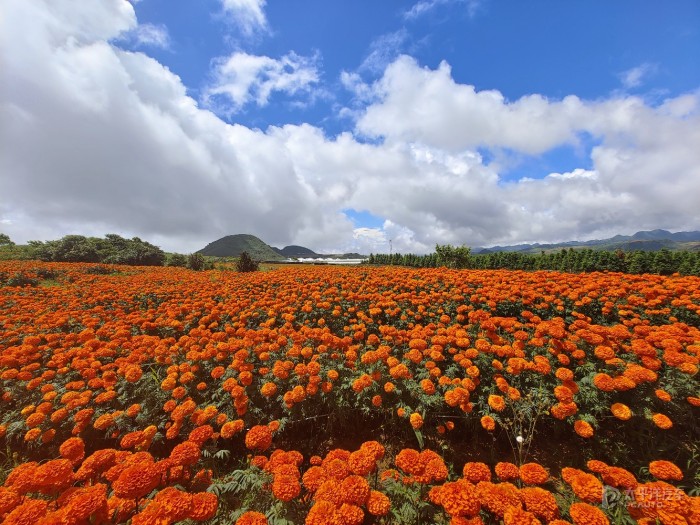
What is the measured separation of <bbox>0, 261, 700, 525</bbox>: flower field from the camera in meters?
2.21

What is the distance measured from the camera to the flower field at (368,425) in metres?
2.21

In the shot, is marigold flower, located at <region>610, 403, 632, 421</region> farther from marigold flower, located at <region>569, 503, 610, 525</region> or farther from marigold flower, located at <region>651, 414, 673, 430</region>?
marigold flower, located at <region>569, 503, 610, 525</region>

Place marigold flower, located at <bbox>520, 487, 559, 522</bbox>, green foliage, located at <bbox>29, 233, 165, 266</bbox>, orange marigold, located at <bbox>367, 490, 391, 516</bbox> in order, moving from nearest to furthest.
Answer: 1. marigold flower, located at <bbox>520, 487, 559, 522</bbox>
2. orange marigold, located at <bbox>367, 490, 391, 516</bbox>
3. green foliage, located at <bbox>29, 233, 165, 266</bbox>

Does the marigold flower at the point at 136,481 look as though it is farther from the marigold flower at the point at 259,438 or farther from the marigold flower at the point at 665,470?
the marigold flower at the point at 665,470

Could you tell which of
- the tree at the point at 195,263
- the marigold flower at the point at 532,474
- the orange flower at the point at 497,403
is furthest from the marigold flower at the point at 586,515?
the tree at the point at 195,263

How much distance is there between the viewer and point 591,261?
3153 centimetres

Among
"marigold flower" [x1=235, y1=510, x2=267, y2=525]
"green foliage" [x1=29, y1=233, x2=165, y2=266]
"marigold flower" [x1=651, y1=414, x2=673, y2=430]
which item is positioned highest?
"green foliage" [x1=29, y1=233, x2=165, y2=266]

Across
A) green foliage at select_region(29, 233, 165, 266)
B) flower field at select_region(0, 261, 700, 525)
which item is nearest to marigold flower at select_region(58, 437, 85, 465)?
flower field at select_region(0, 261, 700, 525)

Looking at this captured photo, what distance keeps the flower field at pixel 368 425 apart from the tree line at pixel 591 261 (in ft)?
81.5

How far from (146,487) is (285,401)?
187cm

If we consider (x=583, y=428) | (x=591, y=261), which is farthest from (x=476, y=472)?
(x=591, y=261)

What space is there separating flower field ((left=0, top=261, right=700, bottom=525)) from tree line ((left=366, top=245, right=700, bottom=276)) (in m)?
24.8

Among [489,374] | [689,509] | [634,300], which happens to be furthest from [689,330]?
[689,509]

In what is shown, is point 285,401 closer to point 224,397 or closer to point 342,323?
point 224,397
